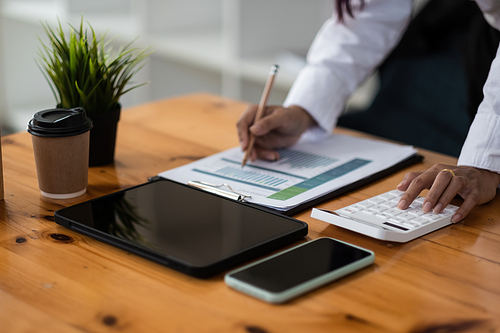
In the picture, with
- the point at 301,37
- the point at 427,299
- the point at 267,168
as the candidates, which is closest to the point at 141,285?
the point at 427,299

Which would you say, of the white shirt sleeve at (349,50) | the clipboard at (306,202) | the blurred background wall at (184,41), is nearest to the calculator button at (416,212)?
the clipboard at (306,202)

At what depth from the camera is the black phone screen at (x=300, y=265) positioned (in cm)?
55

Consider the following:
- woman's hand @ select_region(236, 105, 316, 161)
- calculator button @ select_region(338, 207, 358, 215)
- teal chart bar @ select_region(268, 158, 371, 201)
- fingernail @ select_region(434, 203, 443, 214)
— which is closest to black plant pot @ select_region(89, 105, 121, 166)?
woman's hand @ select_region(236, 105, 316, 161)

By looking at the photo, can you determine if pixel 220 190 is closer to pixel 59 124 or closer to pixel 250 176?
pixel 250 176

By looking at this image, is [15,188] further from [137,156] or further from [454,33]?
[454,33]

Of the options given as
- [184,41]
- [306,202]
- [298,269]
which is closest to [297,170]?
[306,202]

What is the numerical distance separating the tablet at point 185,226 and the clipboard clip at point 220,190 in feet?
0.07

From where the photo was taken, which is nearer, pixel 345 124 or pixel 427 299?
pixel 427 299

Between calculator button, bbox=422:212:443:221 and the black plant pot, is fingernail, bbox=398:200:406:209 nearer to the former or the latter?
calculator button, bbox=422:212:443:221

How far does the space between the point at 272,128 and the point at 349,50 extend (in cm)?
32

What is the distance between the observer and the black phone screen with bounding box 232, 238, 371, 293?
1.80 ft

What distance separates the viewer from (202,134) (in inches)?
45.2

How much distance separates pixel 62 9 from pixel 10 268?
92.0 inches

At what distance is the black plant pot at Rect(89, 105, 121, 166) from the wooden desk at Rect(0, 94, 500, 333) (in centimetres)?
16
